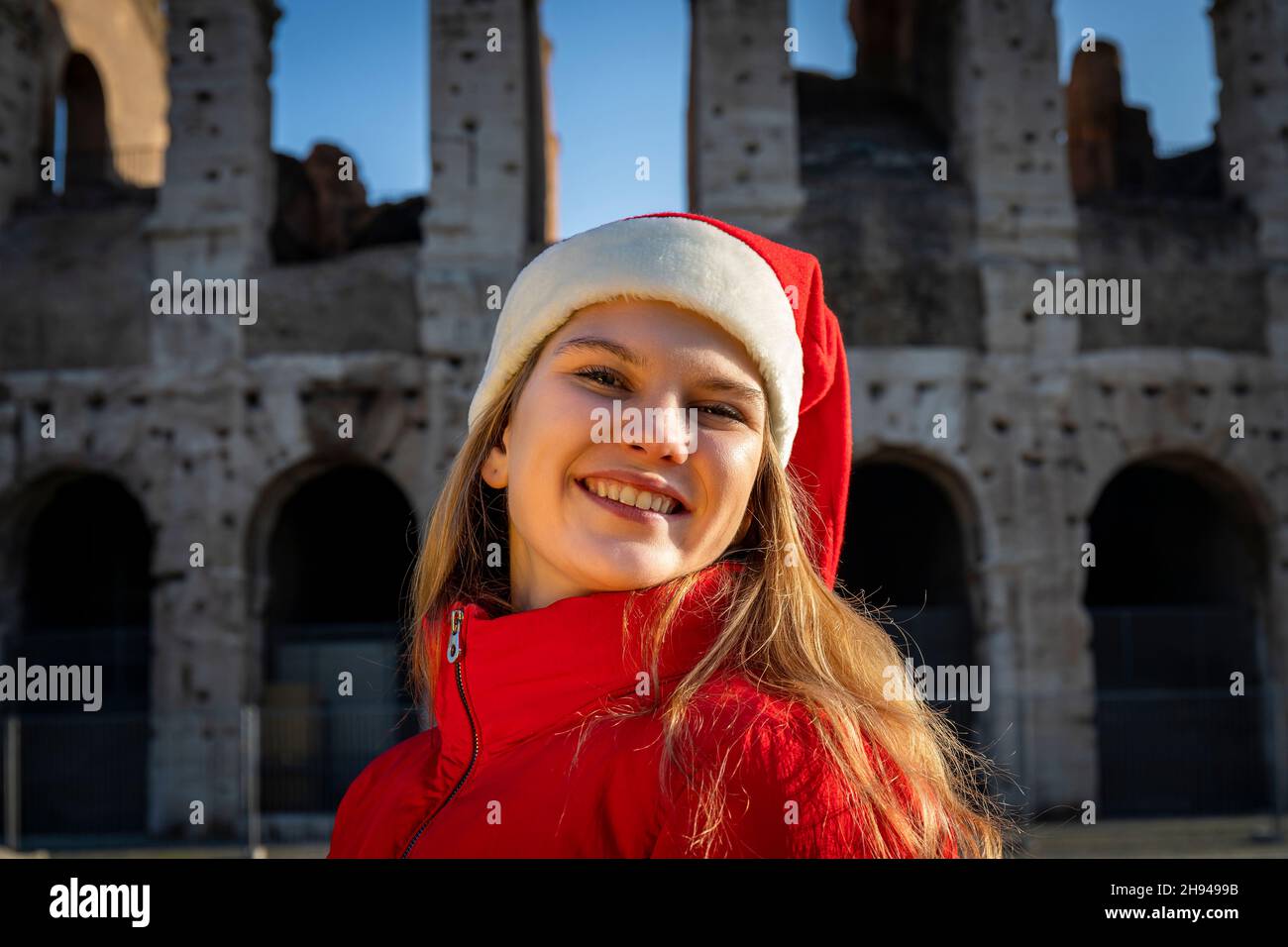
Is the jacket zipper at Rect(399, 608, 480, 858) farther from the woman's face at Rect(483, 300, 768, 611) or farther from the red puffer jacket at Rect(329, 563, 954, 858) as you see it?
the woman's face at Rect(483, 300, 768, 611)

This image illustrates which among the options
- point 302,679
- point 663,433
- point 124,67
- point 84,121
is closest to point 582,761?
point 663,433

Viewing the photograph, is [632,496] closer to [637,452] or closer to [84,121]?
[637,452]

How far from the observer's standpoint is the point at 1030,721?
1175 centimetres

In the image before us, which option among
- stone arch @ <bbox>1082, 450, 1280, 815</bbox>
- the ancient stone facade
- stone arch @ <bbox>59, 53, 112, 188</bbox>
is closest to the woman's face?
the ancient stone facade

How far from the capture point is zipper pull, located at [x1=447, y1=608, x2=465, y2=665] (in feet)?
5.68

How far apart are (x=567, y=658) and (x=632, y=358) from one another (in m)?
0.39

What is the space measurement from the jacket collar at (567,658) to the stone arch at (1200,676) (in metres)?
11.0

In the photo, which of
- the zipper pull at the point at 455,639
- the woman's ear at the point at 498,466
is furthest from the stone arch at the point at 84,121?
the zipper pull at the point at 455,639

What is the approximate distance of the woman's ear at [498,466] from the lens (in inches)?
74.4

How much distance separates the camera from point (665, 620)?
1.52m

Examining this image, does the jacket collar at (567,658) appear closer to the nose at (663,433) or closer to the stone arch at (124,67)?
the nose at (663,433)

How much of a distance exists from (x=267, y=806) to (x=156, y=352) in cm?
470

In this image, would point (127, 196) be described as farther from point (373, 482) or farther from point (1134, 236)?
point (1134, 236)
